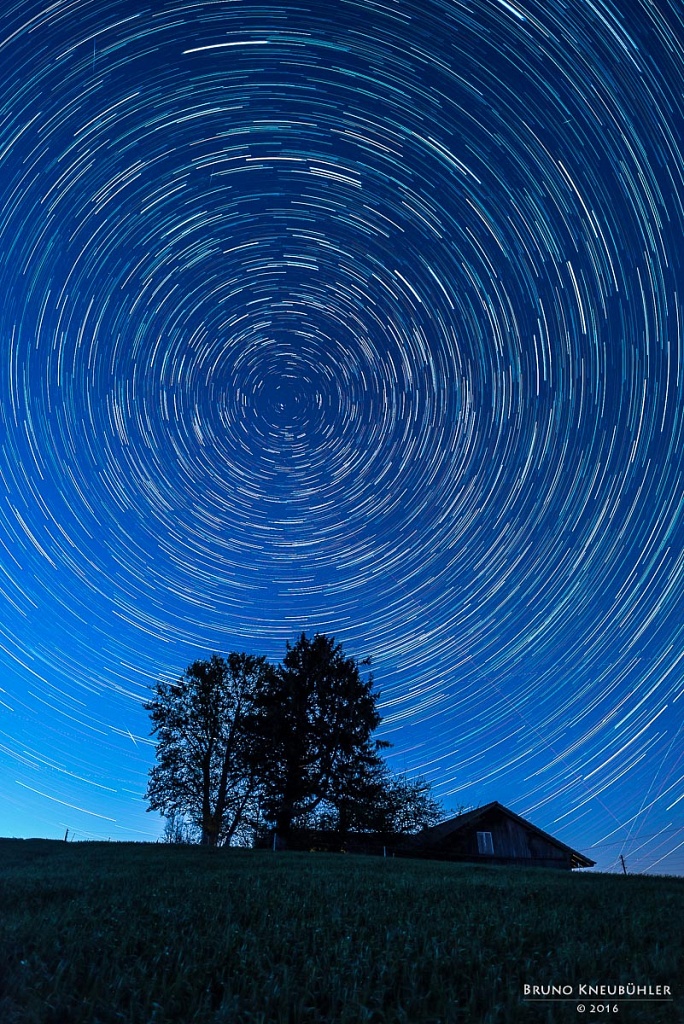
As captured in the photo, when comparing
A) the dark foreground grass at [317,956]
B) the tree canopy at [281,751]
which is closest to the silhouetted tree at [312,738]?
the tree canopy at [281,751]

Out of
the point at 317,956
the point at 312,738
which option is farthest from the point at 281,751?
the point at 317,956

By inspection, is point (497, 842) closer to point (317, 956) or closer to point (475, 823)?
point (475, 823)

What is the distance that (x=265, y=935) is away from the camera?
5.09 metres

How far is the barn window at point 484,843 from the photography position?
33656 millimetres

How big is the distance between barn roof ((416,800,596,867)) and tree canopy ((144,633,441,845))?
1025 millimetres

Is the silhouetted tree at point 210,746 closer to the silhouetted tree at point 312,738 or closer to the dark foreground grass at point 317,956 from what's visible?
the silhouetted tree at point 312,738

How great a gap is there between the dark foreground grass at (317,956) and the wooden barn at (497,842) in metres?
29.3

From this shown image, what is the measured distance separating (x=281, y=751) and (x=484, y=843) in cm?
1351

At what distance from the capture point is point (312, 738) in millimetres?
32281

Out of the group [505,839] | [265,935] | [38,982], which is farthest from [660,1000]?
[505,839]

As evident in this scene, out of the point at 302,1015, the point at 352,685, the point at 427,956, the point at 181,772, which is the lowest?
the point at 302,1015

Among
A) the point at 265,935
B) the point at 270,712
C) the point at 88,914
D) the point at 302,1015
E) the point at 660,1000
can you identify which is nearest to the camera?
the point at 302,1015

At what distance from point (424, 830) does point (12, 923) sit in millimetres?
34717

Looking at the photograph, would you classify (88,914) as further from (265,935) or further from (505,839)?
(505,839)
